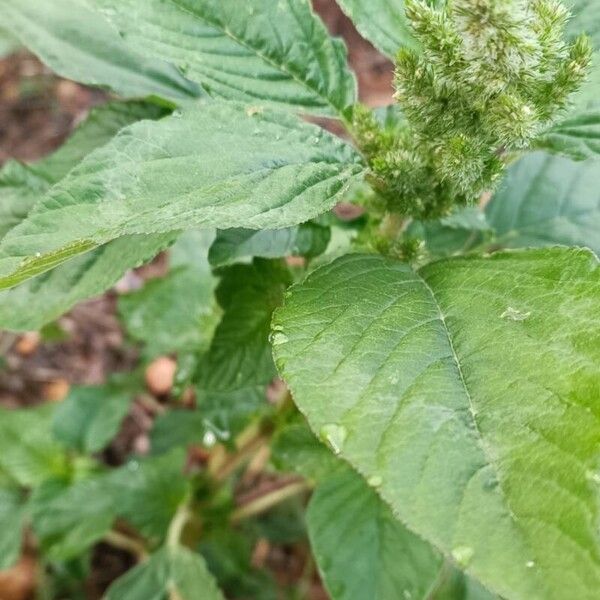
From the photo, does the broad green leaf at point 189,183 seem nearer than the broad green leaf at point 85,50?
Yes

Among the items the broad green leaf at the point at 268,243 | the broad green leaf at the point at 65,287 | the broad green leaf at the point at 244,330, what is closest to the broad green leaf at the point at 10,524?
the broad green leaf at the point at 244,330

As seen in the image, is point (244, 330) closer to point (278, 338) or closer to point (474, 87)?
point (278, 338)

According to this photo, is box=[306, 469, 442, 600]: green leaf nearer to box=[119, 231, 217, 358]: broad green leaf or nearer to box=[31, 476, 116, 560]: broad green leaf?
box=[119, 231, 217, 358]: broad green leaf

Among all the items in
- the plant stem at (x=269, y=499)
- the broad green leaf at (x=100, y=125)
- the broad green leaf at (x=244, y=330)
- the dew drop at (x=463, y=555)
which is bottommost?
the plant stem at (x=269, y=499)

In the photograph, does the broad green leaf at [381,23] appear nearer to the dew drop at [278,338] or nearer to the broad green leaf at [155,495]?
the dew drop at [278,338]

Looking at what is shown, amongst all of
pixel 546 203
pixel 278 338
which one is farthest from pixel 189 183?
pixel 546 203

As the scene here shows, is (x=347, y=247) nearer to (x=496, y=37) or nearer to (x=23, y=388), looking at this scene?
(x=496, y=37)
